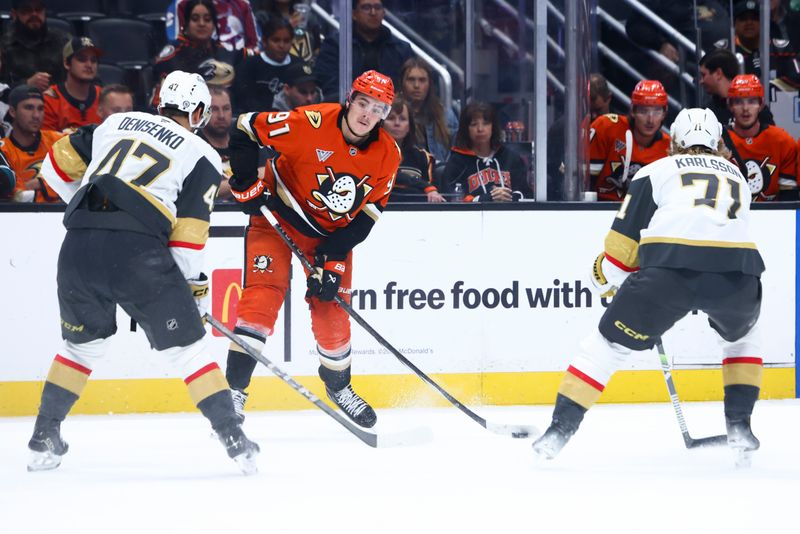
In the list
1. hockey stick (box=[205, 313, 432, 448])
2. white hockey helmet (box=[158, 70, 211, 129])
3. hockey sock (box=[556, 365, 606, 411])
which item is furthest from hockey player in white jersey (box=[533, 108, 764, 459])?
white hockey helmet (box=[158, 70, 211, 129])

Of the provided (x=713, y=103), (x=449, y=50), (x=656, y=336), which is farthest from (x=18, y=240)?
(x=713, y=103)

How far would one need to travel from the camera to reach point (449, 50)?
17.1 feet

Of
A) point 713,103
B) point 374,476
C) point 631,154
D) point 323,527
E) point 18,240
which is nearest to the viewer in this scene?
point 323,527

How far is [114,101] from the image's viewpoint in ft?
15.8

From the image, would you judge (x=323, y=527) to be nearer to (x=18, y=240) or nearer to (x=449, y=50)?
(x=18, y=240)

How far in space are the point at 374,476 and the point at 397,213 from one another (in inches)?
59.3

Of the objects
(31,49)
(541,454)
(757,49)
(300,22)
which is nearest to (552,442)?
(541,454)

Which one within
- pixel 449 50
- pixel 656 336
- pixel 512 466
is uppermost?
pixel 449 50

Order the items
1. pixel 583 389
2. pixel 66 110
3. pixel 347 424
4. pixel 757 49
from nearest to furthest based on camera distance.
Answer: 1. pixel 583 389
2. pixel 347 424
3. pixel 66 110
4. pixel 757 49

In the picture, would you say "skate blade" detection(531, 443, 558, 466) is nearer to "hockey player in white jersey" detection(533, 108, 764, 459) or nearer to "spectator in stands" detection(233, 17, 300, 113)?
"hockey player in white jersey" detection(533, 108, 764, 459)

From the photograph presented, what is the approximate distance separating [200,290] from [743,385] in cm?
158

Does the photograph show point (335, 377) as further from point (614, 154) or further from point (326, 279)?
point (614, 154)

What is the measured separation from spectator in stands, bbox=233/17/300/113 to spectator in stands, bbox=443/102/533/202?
815 millimetres

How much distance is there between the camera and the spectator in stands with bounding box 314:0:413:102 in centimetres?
493
